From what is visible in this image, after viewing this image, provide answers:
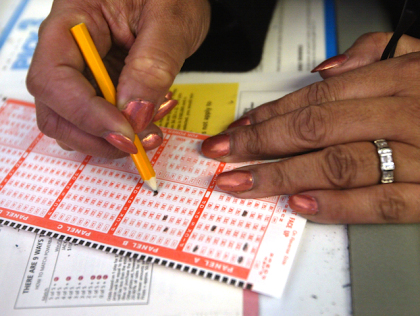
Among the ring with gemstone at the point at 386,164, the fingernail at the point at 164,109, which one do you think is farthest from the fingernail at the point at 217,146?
the ring with gemstone at the point at 386,164

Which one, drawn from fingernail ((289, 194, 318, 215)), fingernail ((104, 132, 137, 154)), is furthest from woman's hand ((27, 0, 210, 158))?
fingernail ((289, 194, 318, 215))

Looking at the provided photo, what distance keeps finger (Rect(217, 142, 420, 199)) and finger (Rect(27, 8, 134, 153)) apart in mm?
192

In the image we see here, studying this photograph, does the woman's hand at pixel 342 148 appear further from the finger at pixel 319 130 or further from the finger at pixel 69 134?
the finger at pixel 69 134

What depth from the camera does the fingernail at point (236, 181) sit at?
0.58m

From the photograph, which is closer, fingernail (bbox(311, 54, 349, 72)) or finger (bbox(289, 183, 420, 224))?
finger (bbox(289, 183, 420, 224))

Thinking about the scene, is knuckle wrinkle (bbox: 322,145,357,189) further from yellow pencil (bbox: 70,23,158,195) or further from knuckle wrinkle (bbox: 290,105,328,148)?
yellow pencil (bbox: 70,23,158,195)

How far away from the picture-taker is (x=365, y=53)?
2.33 ft

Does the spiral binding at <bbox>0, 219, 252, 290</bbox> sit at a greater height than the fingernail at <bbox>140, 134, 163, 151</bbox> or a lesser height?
lesser

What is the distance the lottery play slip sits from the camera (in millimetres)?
530

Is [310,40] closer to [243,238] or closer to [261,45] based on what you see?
[261,45]

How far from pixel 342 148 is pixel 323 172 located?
5 centimetres

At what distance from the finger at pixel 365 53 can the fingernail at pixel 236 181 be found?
0.94ft

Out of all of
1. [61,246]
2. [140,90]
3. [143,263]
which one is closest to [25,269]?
[61,246]

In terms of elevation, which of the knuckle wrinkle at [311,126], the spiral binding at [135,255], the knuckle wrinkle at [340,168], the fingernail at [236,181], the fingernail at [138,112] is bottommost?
the spiral binding at [135,255]
